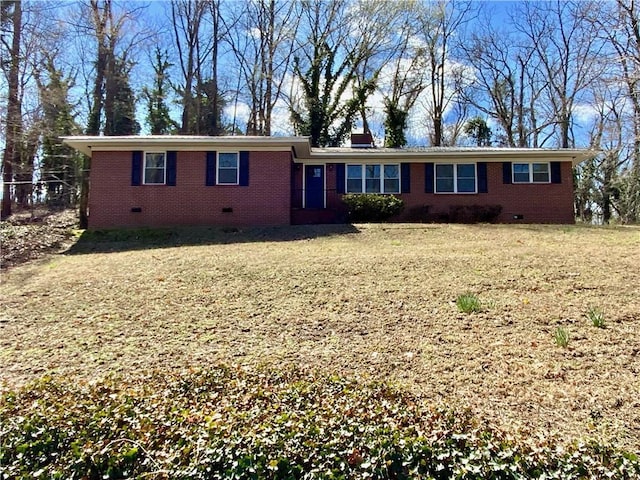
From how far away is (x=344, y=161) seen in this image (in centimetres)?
1644

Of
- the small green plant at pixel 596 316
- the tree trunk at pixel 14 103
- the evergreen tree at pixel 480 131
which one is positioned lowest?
the small green plant at pixel 596 316

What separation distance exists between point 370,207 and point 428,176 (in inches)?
118

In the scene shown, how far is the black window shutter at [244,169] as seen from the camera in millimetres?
14212

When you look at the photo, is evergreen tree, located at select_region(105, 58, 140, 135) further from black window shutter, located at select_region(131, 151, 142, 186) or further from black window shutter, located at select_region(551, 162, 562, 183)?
black window shutter, located at select_region(551, 162, 562, 183)

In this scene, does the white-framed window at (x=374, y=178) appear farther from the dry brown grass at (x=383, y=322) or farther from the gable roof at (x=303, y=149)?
the dry brown grass at (x=383, y=322)

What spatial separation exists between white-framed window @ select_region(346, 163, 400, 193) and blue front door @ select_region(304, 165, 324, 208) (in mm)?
1055

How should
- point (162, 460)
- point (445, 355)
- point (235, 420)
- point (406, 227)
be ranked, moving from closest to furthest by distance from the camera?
point (162, 460) → point (235, 420) → point (445, 355) → point (406, 227)

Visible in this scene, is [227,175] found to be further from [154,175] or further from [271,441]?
[271,441]

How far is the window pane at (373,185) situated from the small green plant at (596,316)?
37.9ft

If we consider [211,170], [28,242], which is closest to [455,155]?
[211,170]

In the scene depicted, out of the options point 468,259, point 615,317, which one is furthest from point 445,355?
point 468,259

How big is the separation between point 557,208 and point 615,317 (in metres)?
12.3

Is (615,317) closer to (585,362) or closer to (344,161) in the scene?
(585,362)

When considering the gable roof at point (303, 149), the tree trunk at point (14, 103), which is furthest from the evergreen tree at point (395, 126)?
the tree trunk at point (14, 103)
